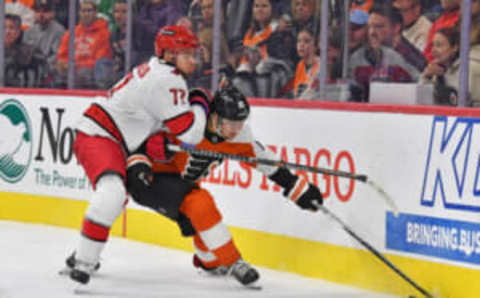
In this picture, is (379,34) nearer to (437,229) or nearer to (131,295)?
(437,229)

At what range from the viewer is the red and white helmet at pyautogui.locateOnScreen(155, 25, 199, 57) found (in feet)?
16.9

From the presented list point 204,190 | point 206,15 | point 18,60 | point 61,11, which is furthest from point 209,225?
point 18,60

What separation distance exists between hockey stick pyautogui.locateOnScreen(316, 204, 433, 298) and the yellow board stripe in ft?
0.30

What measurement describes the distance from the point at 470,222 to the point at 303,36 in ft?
6.80

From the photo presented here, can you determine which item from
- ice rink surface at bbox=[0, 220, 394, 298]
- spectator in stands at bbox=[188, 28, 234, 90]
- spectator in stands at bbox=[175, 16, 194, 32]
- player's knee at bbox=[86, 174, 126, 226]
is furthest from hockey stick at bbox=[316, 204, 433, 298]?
spectator in stands at bbox=[175, 16, 194, 32]

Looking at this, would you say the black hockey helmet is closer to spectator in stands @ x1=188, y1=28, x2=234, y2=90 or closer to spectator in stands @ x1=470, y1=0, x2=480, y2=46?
spectator in stands @ x1=470, y1=0, x2=480, y2=46

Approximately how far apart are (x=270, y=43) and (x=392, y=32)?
3.30 feet

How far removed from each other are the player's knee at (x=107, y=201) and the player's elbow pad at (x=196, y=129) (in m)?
0.37

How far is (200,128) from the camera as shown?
16.7 feet

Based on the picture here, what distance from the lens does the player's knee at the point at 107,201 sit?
5.01 metres

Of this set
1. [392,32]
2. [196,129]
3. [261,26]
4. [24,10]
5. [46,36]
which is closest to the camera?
[196,129]

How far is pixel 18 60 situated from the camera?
837 cm

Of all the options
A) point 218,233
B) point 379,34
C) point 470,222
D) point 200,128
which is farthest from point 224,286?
point 379,34

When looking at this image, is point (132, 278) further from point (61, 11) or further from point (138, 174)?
point (61, 11)
